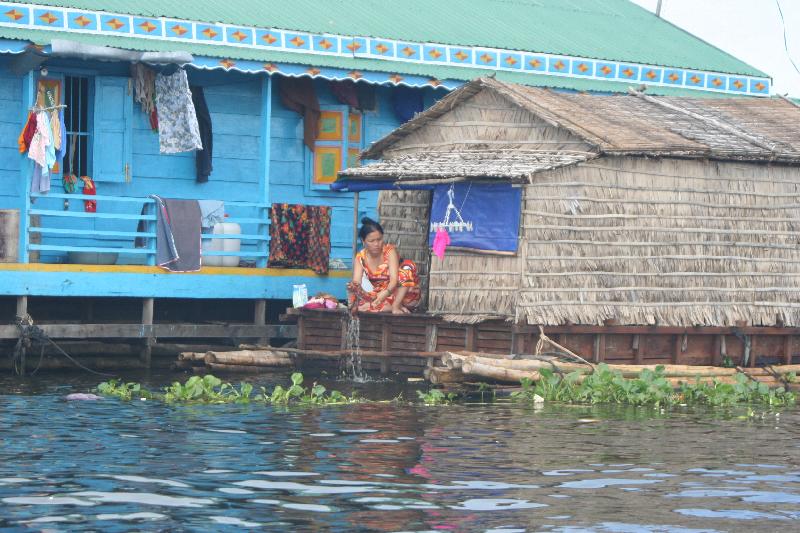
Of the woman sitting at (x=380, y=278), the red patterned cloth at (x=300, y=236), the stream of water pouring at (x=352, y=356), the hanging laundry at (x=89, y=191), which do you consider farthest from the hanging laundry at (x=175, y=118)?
the stream of water pouring at (x=352, y=356)

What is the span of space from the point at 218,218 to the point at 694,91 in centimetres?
775

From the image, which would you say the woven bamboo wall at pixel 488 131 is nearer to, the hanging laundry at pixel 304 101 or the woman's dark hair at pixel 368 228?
the woman's dark hair at pixel 368 228

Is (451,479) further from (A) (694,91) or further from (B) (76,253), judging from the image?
(A) (694,91)

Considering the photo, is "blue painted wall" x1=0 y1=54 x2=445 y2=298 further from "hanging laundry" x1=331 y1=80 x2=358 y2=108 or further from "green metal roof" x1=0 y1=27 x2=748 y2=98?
"green metal roof" x1=0 y1=27 x2=748 y2=98

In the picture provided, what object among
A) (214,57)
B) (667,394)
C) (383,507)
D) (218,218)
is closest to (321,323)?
(218,218)

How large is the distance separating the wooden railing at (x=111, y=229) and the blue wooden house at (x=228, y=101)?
0.08 feet

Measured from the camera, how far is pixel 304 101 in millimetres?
19094

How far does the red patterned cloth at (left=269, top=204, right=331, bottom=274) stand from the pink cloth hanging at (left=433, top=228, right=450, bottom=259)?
2.78 metres

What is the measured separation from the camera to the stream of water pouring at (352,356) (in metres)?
15.9

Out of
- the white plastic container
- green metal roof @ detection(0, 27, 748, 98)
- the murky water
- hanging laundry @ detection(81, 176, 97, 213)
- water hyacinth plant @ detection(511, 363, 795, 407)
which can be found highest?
green metal roof @ detection(0, 27, 748, 98)

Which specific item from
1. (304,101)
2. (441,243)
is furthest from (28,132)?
(441,243)

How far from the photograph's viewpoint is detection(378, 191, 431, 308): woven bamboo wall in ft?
55.4

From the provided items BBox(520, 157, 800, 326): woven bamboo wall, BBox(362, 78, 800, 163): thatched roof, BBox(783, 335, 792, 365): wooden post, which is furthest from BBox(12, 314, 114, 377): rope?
BBox(783, 335, 792, 365): wooden post

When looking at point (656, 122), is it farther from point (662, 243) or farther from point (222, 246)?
point (222, 246)
